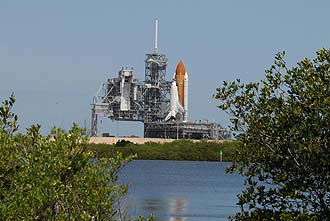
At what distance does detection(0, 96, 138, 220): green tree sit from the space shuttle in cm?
10892

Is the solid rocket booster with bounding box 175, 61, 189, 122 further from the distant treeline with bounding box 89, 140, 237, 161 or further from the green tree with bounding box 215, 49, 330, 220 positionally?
the green tree with bounding box 215, 49, 330, 220

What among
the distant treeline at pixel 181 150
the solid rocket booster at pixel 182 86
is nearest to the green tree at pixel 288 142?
the distant treeline at pixel 181 150

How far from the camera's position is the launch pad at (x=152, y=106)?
4712 inches

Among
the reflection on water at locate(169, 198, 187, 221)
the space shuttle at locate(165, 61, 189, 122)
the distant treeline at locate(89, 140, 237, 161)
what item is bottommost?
the reflection on water at locate(169, 198, 187, 221)

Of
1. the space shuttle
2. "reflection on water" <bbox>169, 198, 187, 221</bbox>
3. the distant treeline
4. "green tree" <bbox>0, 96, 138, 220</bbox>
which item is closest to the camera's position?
"green tree" <bbox>0, 96, 138, 220</bbox>

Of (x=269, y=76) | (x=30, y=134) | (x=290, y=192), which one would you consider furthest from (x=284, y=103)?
(x=30, y=134)

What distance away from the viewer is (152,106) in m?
122

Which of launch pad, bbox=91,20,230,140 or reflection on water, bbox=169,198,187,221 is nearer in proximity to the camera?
reflection on water, bbox=169,198,187,221

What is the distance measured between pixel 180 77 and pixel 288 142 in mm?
114597

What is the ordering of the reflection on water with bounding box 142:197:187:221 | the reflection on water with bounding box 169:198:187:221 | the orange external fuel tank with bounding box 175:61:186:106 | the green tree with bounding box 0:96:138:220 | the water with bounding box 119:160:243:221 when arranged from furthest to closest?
the orange external fuel tank with bounding box 175:61:186:106
the reflection on water with bounding box 142:197:187:221
the water with bounding box 119:160:243:221
the reflection on water with bounding box 169:198:187:221
the green tree with bounding box 0:96:138:220

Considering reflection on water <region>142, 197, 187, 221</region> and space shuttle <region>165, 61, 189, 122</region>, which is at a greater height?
space shuttle <region>165, 61, 189, 122</region>

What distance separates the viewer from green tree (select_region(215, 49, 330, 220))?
429 inches

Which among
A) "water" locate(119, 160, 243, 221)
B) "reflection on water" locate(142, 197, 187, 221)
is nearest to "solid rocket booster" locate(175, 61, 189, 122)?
"water" locate(119, 160, 243, 221)

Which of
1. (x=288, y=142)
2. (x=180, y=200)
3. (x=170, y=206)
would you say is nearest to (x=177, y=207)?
(x=170, y=206)
